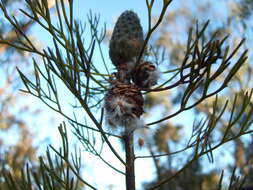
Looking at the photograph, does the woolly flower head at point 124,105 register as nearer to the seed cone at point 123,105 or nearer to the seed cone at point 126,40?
the seed cone at point 123,105

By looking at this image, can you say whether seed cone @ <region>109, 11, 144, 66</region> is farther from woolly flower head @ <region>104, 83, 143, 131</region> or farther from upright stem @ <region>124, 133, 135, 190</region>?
upright stem @ <region>124, 133, 135, 190</region>

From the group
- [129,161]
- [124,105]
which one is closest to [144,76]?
[124,105]

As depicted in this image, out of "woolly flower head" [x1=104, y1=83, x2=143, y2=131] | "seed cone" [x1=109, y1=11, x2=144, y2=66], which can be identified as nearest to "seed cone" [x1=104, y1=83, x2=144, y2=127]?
"woolly flower head" [x1=104, y1=83, x2=143, y2=131]

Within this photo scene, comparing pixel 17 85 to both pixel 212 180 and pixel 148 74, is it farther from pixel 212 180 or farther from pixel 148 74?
pixel 148 74

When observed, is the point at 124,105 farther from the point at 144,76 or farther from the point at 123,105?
the point at 144,76

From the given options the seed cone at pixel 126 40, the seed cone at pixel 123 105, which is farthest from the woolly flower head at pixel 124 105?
the seed cone at pixel 126 40

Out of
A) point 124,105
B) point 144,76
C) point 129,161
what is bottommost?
point 129,161

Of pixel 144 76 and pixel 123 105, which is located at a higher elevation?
pixel 144 76

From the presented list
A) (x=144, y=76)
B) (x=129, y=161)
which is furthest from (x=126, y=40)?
(x=129, y=161)
